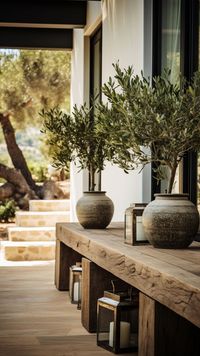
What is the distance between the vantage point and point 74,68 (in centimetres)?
856

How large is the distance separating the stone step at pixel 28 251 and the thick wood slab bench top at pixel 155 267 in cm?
352

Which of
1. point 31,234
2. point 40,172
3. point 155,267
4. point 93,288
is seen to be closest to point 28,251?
point 31,234

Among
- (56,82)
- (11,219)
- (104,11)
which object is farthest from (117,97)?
(11,219)

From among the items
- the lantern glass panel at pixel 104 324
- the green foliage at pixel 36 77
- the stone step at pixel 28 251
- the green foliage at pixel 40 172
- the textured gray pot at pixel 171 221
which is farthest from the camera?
the green foliage at pixel 40 172

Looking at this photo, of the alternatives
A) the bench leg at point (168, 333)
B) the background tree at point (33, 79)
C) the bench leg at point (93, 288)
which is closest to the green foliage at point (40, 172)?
the background tree at point (33, 79)

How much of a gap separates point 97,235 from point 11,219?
8.41 meters

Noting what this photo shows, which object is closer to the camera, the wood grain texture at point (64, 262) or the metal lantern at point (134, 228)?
the metal lantern at point (134, 228)

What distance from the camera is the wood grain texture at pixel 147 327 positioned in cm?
282

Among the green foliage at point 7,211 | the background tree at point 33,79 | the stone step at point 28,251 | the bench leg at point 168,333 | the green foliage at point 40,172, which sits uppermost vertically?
the background tree at point 33,79

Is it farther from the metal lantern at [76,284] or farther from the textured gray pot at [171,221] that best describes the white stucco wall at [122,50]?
the textured gray pot at [171,221]

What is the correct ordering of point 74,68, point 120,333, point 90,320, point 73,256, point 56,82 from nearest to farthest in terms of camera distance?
1. point 120,333
2. point 90,320
3. point 73,256
4. point 74,68
5. point 56,82

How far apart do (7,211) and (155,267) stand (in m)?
9.65

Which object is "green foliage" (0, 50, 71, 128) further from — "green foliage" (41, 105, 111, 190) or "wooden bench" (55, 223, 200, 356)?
"wooden bench" (55, 223, 200, 356)

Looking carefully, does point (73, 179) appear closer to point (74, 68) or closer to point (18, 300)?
point (74, 68)
